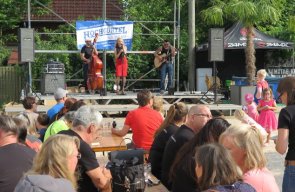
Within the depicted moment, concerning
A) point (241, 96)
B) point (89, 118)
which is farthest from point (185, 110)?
point (241, 96)

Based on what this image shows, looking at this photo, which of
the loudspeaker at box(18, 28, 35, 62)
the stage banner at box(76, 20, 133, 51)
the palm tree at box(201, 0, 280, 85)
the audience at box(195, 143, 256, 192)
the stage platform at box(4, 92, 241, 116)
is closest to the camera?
the audience at box(195, 143, 256, 192)

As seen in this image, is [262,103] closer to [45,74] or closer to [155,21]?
[45,74]

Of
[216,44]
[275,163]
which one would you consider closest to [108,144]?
[275,163]

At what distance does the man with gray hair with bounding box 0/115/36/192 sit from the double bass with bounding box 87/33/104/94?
431 inches

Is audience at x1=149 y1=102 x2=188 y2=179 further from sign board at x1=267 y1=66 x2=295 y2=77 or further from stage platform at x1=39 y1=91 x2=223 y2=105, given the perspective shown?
sign board at x1=267 y1=66 x2=295 y2=77

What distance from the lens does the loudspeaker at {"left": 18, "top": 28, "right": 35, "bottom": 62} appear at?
1512 cm

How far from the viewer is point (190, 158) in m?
3.71

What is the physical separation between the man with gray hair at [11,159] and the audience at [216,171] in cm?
160

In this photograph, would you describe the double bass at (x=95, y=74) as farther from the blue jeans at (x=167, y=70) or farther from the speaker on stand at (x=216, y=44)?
the speaker on stand at (x=216, y=44)

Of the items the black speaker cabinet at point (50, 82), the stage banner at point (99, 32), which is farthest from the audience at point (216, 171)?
the stage banner at point (99, 32)

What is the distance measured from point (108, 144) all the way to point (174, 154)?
2.06 meters

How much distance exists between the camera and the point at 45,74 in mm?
16062

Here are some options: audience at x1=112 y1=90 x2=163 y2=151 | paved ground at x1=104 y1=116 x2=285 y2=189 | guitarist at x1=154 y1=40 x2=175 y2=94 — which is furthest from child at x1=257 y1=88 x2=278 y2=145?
guitarist at x1=154 y1=40 x2=175 y2=94

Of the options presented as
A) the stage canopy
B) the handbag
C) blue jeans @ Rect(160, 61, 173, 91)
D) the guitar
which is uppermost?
the stage canopy
